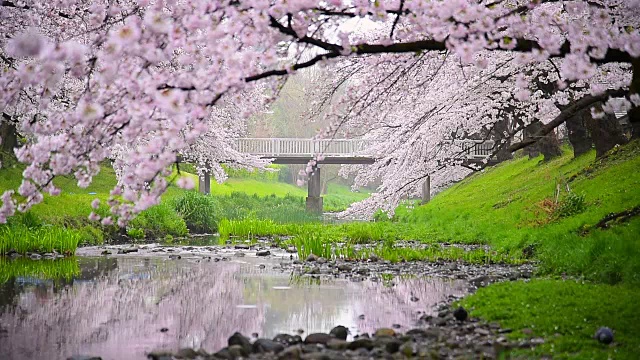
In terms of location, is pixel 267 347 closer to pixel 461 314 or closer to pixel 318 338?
pixel 318 338

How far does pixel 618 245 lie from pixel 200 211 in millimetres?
20025

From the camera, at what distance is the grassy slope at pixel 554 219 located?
10.7 m

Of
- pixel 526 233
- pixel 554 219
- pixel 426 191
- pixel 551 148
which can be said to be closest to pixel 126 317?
pixel 526 233

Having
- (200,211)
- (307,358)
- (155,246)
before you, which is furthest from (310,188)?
(307,358)

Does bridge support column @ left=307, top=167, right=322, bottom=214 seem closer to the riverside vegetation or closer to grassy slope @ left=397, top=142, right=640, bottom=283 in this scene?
the riverside vegetation

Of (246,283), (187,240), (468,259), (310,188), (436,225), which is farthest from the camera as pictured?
(310,188)

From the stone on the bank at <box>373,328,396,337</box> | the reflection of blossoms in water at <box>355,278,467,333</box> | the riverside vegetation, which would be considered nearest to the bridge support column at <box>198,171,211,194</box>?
the riverside vegetation

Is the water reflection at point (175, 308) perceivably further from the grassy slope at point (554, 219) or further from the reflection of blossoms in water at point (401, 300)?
the grassy slope at point (554, 219)

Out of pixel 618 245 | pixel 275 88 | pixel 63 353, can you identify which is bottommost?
pixel 63 353

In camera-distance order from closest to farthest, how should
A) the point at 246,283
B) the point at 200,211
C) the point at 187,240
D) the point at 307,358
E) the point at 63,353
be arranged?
the point at 307,358, the point at 63,353, the point at 246,283, the point at 187,240, the point at 200,211

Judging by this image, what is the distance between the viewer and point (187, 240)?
23.2 meters

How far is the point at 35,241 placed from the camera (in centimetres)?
1694

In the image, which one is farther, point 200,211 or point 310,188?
point 310,188

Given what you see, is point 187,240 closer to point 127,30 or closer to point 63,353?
point 63,353
